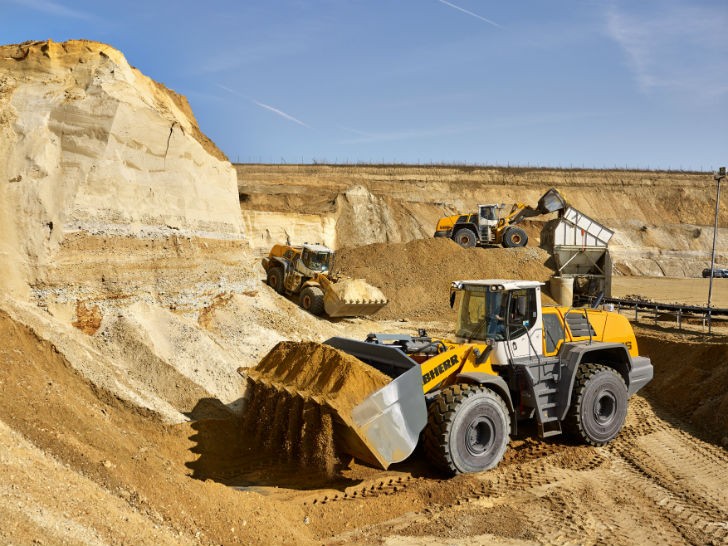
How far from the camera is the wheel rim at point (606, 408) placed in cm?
818

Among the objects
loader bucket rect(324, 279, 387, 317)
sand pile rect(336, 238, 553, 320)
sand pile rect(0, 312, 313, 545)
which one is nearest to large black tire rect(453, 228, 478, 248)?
sand pile rect(336, 238, 553, 320)

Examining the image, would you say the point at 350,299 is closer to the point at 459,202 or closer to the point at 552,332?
the point at 552,332

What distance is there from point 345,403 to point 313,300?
11.6 m

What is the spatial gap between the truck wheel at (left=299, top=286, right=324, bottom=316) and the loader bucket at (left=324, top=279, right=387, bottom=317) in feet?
0.96

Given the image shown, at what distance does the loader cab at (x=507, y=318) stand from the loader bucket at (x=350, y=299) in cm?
953

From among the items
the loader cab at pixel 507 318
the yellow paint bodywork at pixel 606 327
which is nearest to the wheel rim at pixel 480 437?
the loader cab at pixel 507 318

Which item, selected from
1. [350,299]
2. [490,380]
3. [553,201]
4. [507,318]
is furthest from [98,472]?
[553,201]

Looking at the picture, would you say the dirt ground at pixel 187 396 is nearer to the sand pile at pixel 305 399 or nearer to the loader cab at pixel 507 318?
the sand pile at pixel 305 399

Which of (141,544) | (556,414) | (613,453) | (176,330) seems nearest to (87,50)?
(176,330)

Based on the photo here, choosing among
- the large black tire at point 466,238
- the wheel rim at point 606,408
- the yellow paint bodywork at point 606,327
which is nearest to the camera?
the wheel rim at point 606,408

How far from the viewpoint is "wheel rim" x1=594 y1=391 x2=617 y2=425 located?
818 centimetres

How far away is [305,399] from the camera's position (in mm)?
6672

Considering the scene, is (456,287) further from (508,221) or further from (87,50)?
(508,221)

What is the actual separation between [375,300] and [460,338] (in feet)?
32.7
